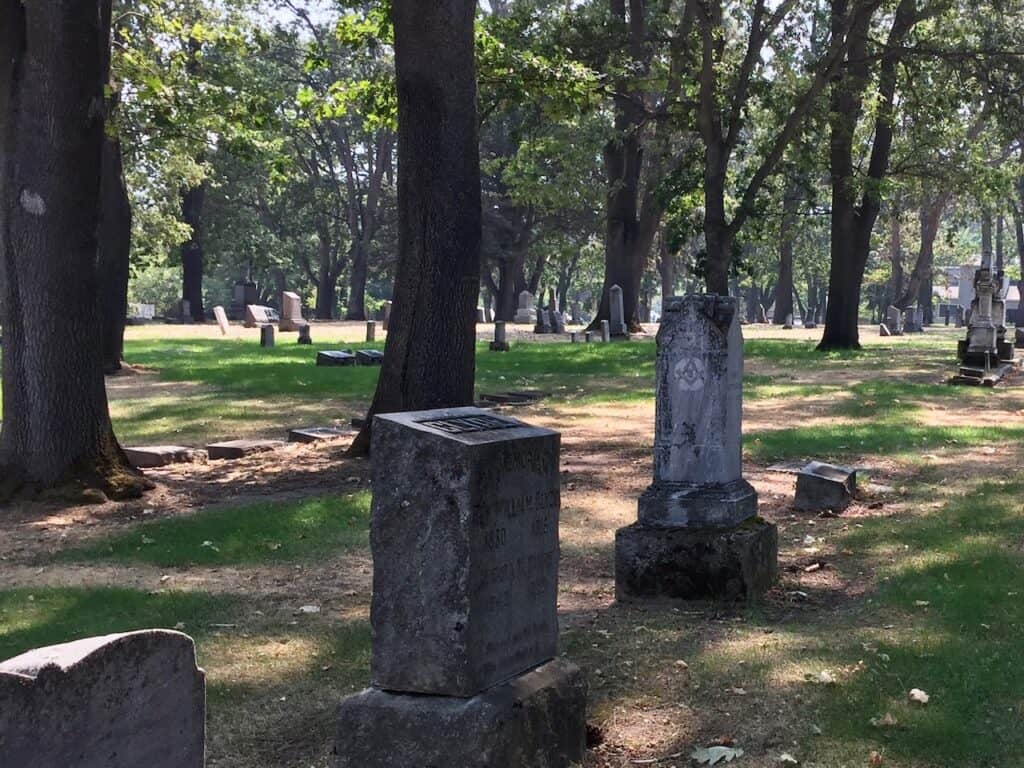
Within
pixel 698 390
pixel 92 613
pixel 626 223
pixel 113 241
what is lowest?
pixel 92 613

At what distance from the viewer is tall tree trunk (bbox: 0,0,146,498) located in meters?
10.4

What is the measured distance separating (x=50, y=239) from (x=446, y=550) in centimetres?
752

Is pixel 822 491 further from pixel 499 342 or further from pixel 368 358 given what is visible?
pixel 499 342

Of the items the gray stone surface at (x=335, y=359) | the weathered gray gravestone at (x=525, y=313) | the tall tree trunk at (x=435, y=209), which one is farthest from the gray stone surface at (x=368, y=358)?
the weathered gray gravestone at (x=525, y=313)

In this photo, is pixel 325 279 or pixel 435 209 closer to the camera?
pixel 435 209

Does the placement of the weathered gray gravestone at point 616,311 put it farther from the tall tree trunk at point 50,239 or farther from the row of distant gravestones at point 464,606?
the row of distant gravestones at point 464,606

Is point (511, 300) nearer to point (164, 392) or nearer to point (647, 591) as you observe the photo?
point (164, 392)

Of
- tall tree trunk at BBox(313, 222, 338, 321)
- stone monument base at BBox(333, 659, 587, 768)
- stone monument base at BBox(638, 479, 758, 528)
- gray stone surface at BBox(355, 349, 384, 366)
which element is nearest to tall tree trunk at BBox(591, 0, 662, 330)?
gray stone surface at BBox(355, 349, 384, 366)

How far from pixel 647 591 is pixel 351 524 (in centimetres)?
325

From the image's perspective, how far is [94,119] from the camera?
10.8 metres

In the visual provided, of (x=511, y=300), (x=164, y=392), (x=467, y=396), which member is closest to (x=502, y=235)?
(x=511, y=300)

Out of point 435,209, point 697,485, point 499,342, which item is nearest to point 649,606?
point 697,485

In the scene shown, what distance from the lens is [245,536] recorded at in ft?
30.6

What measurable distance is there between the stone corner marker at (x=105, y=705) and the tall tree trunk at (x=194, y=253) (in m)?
52.8
